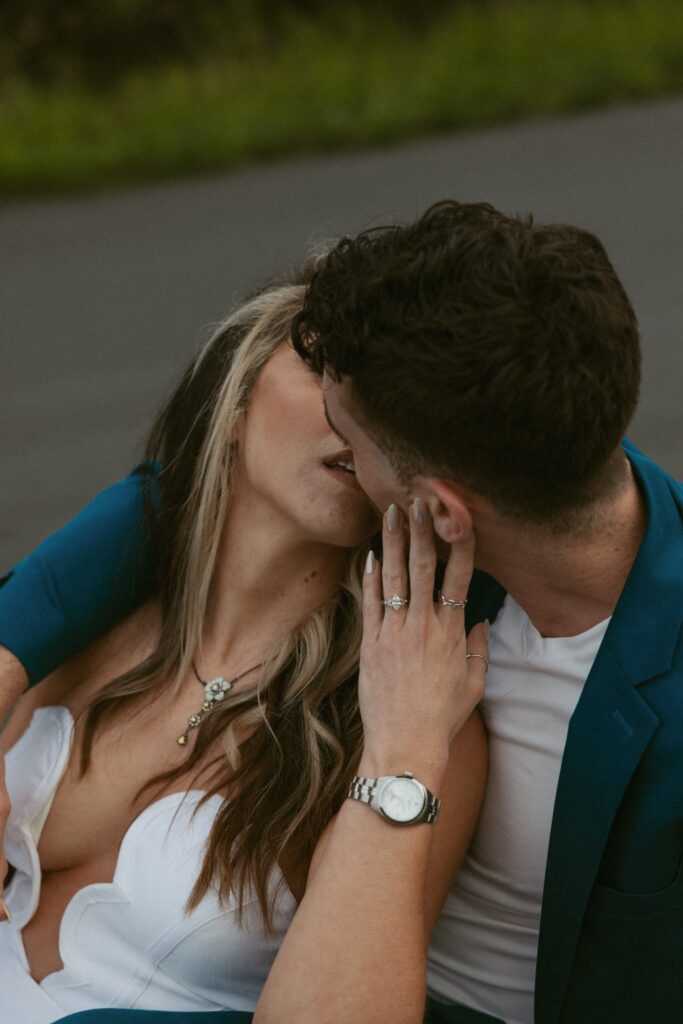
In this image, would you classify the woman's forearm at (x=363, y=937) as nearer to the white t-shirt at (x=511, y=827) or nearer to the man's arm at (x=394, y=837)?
the man's arm at (x=394, y=837)

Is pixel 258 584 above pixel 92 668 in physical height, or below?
above

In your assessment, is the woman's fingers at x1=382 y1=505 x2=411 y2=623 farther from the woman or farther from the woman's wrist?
the woman's wrist

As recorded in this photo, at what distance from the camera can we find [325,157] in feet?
23.7

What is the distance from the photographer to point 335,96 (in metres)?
7.67

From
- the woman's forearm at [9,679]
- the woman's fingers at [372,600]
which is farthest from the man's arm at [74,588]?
the woman's fingers at [372,600]

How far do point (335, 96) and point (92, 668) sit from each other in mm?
5613

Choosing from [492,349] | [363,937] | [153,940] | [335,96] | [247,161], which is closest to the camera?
[492,349]

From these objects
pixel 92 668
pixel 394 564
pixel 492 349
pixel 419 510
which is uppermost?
pixel 492 349

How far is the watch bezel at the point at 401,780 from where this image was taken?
6.80 feet

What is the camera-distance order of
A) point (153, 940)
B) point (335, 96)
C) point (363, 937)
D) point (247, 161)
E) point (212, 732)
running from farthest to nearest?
point (335, 96)
point (247, 161)
point (212, 732)
point (153, 940)
point (363, 937)

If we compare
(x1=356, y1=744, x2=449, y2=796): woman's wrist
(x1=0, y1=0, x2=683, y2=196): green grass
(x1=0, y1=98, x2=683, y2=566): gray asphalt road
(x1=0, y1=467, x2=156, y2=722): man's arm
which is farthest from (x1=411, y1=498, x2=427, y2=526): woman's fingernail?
(x1=0, y1=0, x2=683, y2=196): green grass

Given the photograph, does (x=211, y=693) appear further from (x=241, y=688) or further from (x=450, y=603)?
(x=450, y=603)

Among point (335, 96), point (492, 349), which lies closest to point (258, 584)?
point (492, 349)

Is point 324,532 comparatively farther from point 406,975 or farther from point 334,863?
point 406,975
